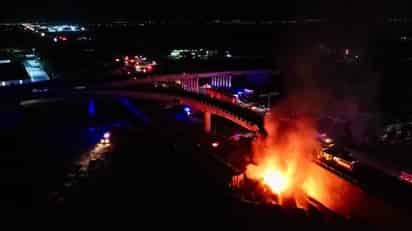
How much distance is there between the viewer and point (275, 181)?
22.8 m

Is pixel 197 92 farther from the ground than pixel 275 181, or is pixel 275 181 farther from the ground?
pixel 197 92

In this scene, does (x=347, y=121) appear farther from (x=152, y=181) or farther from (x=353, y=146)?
(x=152, y=181)

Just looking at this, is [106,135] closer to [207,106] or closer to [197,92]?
[207,106]

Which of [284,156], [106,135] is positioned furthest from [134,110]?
[284,156]

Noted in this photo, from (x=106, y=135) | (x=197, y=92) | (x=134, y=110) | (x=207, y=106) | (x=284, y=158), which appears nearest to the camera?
(x=284, y=158)

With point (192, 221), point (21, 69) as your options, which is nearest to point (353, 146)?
point (192, 221)

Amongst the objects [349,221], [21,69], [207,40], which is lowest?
[349,221]

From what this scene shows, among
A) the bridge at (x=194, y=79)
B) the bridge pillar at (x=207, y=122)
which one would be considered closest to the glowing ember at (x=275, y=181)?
the bridge pillar at (x=207, y=122)

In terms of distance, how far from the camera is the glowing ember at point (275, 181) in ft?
72.4

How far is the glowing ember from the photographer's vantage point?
22.1 meters

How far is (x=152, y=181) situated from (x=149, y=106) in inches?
761

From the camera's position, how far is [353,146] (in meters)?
23.8

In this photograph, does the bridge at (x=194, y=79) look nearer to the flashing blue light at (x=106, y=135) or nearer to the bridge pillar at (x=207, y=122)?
the bridge pillar at (x=207, y=122)

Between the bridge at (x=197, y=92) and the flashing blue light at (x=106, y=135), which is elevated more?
the bridge at (x=197, y=92)
